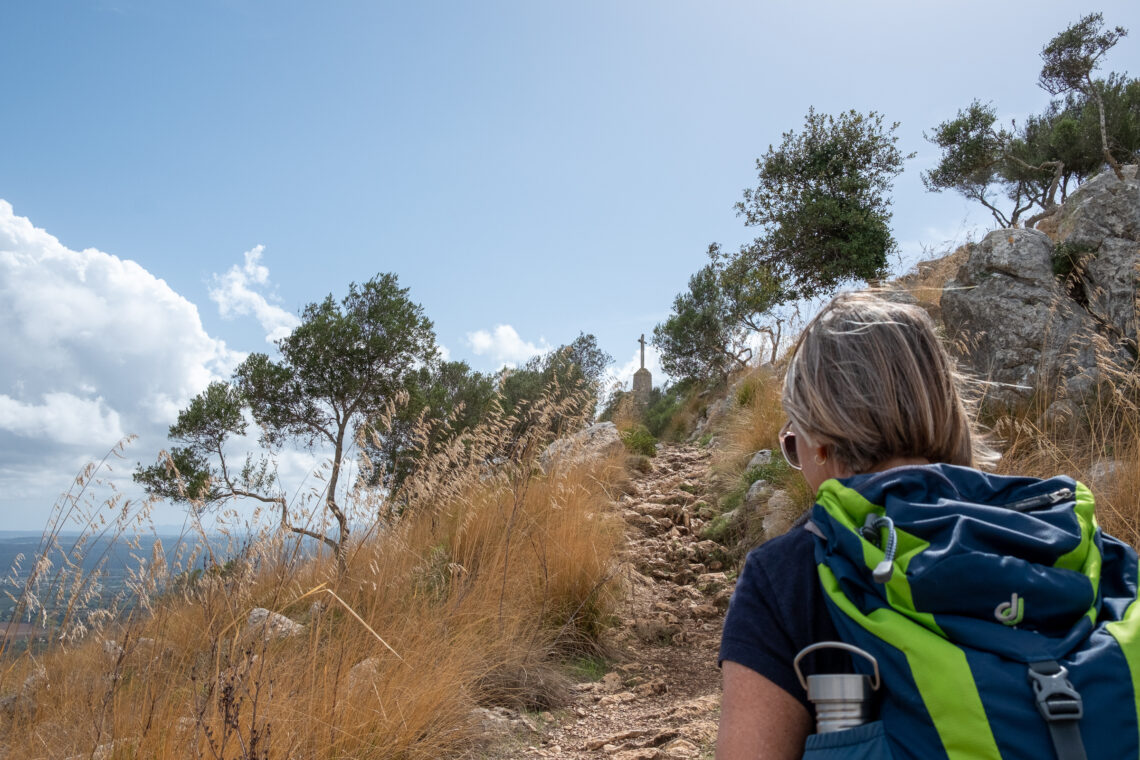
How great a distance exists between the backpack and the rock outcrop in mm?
5403

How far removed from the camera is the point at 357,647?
10.2 feet

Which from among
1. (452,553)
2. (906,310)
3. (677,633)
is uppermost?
(906,310)

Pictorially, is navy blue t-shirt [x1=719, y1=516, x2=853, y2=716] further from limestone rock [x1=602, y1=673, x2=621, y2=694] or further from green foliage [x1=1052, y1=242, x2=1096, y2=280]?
green foliage [x1=1052, y1=242, x2=1096, y2=280]

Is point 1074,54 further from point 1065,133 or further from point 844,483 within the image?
point 844,483

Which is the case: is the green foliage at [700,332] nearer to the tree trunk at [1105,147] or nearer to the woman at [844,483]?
the tree trunk at [1105,147]

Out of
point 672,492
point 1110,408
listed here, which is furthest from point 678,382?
point 1110,408

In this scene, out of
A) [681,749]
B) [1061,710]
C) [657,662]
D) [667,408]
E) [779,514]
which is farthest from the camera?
[667,408]

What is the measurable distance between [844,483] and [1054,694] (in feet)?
1.23

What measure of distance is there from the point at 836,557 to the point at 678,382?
737 inches

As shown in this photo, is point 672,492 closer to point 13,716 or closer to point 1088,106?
point 13,716

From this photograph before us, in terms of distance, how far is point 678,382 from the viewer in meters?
19.5

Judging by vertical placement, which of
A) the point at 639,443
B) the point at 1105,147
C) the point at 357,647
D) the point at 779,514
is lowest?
the point at 357,647

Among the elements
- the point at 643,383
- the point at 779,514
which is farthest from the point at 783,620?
the point at 643,383

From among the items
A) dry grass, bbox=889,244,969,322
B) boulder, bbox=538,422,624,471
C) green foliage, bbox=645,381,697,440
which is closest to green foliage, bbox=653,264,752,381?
green foliage, bbox=645,381,697,440
